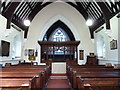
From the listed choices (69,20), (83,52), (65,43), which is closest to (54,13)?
(69,20)

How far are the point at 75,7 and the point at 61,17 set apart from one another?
50.0 inches

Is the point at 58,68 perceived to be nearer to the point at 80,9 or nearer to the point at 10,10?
the point at 80,9

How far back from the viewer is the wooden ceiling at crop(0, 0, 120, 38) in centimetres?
638

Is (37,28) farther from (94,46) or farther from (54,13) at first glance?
(94,46)

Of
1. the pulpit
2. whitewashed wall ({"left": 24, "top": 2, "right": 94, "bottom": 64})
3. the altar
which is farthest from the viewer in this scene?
whitewashed wall ({"left": 24, "top": 2, "right": 94, "bottom": 64})

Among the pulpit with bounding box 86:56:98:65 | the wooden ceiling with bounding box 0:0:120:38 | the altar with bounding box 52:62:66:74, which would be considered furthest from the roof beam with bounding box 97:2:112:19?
the altar with bounding box 52:62:66:74

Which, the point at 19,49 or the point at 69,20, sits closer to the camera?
the point at 19,49

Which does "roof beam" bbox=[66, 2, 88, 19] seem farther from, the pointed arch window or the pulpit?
the pointed arch window

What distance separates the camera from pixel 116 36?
20.6ft

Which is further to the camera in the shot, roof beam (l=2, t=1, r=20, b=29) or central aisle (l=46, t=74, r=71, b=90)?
roof beam (l=2, t=1, r=20, b=29)

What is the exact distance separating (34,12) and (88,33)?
4214mm

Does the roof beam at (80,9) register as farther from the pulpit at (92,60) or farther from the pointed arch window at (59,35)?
the pointed arch window at (59,35)

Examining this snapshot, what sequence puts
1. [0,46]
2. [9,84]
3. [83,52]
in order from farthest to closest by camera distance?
[83,52], [0,46], [9,84]

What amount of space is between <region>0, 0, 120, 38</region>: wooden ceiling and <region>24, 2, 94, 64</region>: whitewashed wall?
369mm
